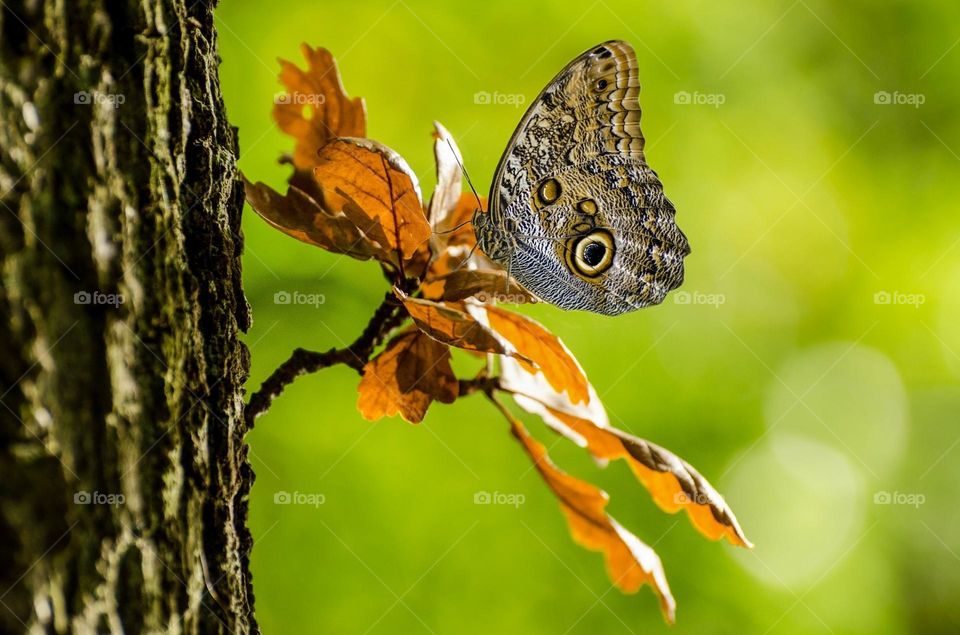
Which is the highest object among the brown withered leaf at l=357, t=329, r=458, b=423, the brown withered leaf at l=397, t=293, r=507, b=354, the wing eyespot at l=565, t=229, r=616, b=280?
the wing eyespot at l=565, t=229, r=616, b=280

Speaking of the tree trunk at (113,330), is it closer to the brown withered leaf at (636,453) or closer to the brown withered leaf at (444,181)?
the brown withered leaf at (444,181)

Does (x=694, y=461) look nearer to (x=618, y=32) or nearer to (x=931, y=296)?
(x=931, y=296)

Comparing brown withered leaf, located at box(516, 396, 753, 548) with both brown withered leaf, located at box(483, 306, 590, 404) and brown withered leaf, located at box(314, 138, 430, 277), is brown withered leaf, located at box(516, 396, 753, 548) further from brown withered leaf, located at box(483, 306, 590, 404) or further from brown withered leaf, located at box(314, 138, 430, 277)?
brown withered leaf, located at box(314, 138, 430, 277)

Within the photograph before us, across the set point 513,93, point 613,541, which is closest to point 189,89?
point 613,541

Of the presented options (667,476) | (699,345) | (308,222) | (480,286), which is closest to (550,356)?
(480,286)

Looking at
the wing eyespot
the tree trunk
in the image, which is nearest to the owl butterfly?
the wing eyespot

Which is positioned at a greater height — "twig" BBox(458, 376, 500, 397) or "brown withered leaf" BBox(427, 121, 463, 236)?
"brown withered leaf" BBox(427, 121, 463, 236)

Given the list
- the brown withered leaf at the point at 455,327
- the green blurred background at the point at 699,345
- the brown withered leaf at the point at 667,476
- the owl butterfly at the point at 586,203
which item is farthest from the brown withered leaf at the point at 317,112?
the green blurred background at the point at 699,345
